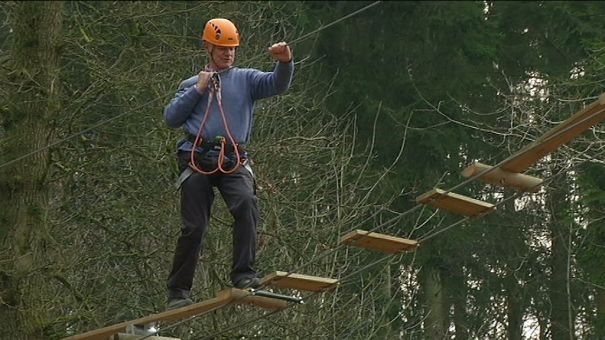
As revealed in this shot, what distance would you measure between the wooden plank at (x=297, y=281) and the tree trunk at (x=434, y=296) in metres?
13.6

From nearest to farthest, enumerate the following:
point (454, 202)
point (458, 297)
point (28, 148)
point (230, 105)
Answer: point (454, 202)
point (230, 105)
point (28, 148)
point (458, 297)

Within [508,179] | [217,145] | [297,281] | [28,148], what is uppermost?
[28,148]

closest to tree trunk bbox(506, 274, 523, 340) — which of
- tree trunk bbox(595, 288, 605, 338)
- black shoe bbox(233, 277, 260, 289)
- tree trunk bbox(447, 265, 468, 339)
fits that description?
tree trunk bbox(447, 265, 468, 339)

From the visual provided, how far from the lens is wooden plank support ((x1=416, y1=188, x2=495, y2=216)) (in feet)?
25.8

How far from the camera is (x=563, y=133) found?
24.9 ft

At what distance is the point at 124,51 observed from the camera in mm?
12680

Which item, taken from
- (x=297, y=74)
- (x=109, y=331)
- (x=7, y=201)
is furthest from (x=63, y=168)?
(x=297, y=74)

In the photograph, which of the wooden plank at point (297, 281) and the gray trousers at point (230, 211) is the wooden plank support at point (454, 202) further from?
the gray trousers at point (230, 211)

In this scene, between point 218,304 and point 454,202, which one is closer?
point 454,202

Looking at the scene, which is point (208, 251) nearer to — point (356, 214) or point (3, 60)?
point (356, 214)

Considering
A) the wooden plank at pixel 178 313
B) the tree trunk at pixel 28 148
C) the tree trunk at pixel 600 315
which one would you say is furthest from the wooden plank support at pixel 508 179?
the tree trunk at pixel 600 315

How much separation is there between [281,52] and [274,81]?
1.01 feet

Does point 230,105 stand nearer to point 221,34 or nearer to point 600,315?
point 221,34

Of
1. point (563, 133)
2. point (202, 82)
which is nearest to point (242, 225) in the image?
point (202, 82)
